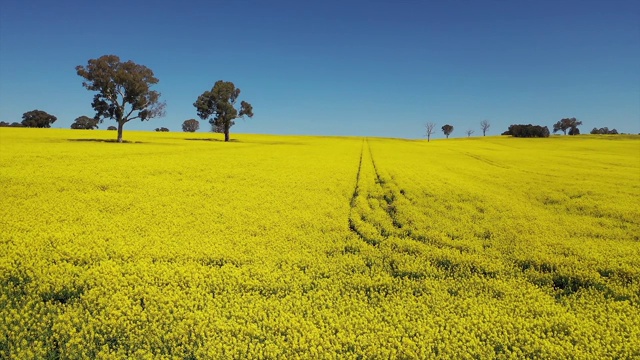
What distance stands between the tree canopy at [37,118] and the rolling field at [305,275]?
130 metres

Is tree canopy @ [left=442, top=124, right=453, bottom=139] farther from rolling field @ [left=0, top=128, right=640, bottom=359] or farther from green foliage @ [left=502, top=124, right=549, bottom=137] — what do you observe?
rolling field @ [left=0, top=128, right=640, bottom=359]

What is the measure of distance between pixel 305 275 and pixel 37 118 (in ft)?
480

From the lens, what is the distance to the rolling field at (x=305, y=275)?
5.69m

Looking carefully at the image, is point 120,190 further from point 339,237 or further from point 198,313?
point 198,313

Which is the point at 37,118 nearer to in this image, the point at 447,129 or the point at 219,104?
the point at 219,104

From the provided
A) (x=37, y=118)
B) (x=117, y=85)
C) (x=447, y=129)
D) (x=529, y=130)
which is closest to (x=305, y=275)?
(x=117, y=85)

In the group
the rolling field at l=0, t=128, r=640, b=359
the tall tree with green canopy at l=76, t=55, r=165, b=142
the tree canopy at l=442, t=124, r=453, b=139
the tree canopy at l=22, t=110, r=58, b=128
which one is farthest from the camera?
the tree canopy at l=442, t=124, r=453, b=139

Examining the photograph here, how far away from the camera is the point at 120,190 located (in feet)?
48.6

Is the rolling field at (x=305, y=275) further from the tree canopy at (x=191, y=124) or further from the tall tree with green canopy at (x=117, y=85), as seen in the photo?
the tree canopy at (x=191, y=124)

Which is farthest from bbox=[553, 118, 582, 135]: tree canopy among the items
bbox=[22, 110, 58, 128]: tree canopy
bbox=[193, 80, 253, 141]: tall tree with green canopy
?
bbox=[22, 110, 58, 128]: tree canopy

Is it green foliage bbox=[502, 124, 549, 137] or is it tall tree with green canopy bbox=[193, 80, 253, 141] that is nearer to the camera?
tall tree with green canopy bbox=[193, 80, 253, 141]

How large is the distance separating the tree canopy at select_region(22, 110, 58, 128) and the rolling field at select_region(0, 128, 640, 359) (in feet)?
428

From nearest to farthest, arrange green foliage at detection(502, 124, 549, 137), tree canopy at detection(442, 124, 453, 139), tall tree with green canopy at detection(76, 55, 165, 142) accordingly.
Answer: tall tree with green canopy at detection(76, 55, 165, 142) → green foliage at detection(502, 124, 549, 137) → tree canopy at detection(442, 124, 453, 139)

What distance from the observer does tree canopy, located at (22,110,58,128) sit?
121 m
